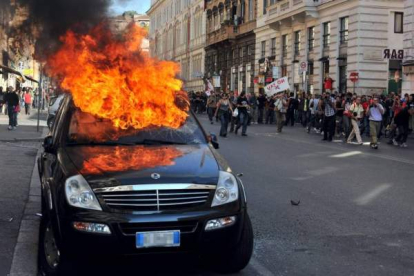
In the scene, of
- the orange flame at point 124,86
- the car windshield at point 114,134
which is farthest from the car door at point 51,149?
the orange flame at point 124,86

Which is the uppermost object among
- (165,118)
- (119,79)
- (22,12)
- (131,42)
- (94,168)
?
(22,12)

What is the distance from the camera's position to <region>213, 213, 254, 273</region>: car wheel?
4.85 meters

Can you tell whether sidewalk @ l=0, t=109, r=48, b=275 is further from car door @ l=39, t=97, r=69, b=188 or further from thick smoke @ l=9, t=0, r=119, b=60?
thick smoke @ l=9, t=0, r=119, b=60

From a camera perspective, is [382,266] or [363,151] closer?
[382,266]

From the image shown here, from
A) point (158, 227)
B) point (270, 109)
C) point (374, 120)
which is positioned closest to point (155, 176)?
point (158, 227)

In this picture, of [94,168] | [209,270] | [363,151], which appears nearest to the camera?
[94,168]

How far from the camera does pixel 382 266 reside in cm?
533

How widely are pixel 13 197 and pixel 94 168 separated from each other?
3.87m

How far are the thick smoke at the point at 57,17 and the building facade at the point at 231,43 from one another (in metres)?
37.4

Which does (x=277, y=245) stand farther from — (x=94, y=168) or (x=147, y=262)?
(x=94, y=168)

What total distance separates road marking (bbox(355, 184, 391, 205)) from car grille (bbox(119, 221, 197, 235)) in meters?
4.50

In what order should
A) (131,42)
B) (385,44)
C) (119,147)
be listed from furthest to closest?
(385,44) < (131,42) < (119,147)

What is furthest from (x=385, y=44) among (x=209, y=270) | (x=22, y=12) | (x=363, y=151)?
(x=209, y=270)

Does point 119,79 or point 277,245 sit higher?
point 119,79
